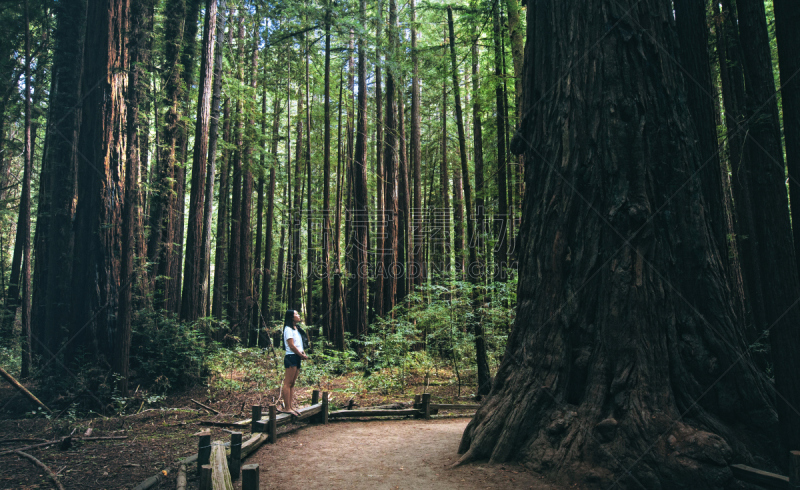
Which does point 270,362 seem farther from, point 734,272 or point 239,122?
point 734,272

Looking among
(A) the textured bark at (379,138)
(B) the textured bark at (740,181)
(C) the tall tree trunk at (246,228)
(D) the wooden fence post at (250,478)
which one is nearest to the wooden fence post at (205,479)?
(D) the wooden fence post at (250,478)

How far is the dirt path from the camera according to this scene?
457 centimetres

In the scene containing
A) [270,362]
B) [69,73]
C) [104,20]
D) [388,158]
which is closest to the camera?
[104,20]

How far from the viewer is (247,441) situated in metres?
5.89

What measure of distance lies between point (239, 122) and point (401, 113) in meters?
7.27

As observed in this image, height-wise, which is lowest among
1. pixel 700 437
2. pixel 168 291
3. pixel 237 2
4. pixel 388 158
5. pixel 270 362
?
pixel 270 362

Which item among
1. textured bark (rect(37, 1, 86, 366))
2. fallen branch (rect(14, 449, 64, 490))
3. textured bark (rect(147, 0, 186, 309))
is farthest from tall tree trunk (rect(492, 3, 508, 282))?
textured bark (rect(37, 1, 86, 366))

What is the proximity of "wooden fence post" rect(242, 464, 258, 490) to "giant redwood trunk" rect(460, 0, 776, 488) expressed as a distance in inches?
101

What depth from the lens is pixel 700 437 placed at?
Answer: 3977 millimetres

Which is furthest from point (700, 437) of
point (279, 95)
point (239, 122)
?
point (279, 95)

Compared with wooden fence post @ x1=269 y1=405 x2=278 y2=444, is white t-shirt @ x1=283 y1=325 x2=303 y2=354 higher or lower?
higher

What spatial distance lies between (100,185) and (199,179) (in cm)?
307

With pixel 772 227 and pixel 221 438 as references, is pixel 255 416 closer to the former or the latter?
pixel 221 438

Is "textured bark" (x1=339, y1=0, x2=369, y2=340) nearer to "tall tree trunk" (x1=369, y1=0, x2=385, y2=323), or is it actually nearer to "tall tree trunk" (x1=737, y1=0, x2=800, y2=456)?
"tall tree trunk" (x1=369, y1=0, x2=385, y2=323)
